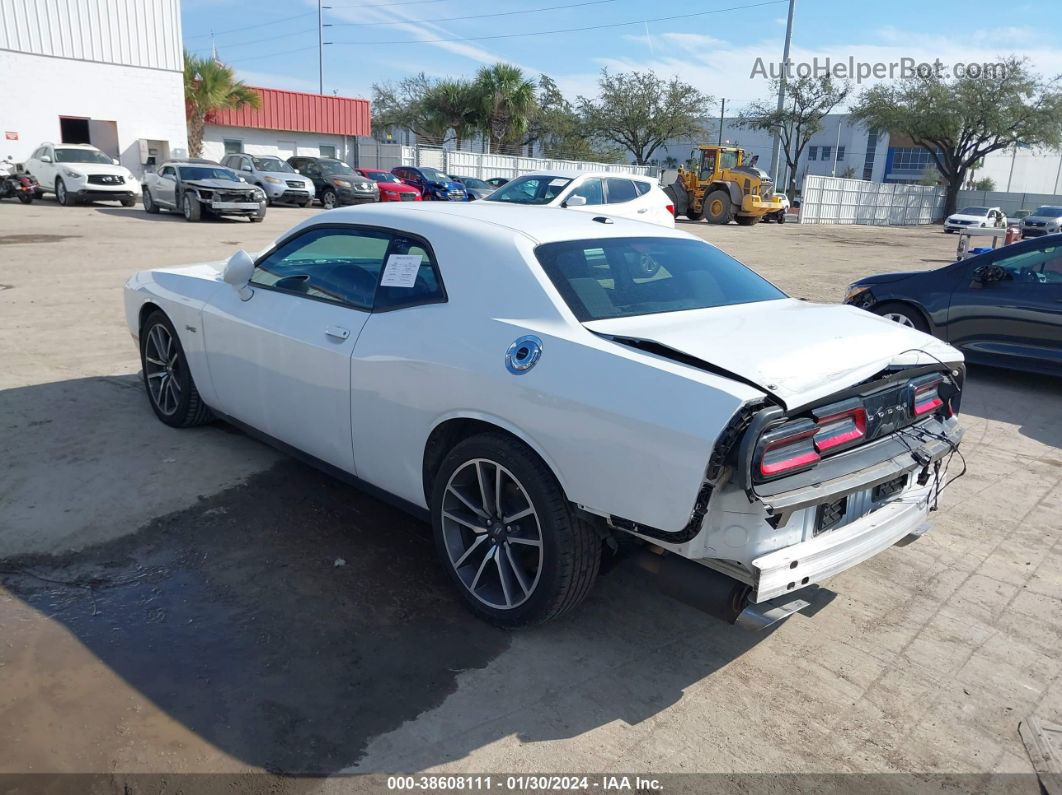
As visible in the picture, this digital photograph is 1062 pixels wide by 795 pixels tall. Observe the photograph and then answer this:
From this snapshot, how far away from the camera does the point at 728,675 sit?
3.09m

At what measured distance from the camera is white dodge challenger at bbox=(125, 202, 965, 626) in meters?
2.65

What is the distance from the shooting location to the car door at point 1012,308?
7.03 m

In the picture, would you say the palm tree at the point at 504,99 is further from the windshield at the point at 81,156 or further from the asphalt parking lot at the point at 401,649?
the asphalt parking lot at the point at 401,649

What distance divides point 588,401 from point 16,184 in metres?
26.3

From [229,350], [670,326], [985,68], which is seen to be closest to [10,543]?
[229,350]

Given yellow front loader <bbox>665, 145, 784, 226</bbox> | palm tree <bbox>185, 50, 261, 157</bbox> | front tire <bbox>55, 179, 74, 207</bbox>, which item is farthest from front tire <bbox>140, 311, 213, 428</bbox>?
palm tree <bbox>185, 50, 261, 157</bbox>

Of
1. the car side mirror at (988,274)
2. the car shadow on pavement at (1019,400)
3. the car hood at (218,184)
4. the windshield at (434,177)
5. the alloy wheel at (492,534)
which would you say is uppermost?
the windshield at (434,177)

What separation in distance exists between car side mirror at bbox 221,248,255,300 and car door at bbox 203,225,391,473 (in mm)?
29

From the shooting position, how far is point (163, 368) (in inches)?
208

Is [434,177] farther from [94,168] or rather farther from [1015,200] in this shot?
[1015,200]

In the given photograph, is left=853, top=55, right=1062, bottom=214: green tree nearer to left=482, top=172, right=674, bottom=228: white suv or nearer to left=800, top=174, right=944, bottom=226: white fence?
left=800, top=174, right=944, bottom=226: white fence

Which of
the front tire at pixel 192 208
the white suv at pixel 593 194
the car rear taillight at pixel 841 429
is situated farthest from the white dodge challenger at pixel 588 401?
the front tire at pixel 192 208

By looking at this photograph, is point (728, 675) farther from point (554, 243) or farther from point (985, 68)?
point (985, 68)

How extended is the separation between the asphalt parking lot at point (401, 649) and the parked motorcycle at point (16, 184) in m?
22.2
